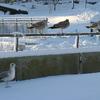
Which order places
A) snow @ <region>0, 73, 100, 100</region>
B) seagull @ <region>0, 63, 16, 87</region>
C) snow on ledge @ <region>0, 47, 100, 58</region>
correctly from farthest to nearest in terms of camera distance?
1. snow on ledge @ <region>0, 47, 100, 58</region>
2. seagull @ <region>0, 63, 16, 87</region>
3. snow @ <region>0, 73, 100, 100</region>

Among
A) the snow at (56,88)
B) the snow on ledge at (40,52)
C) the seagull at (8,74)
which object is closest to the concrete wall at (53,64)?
the snow on ledge at (40,52)

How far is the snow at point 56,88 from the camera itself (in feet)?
34.5

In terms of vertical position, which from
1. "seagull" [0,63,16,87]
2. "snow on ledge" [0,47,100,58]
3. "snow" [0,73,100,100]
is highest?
"snow on ledge" [0,47,100,58]

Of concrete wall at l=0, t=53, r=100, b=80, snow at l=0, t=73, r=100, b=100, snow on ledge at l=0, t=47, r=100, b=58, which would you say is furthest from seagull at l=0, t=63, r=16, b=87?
snow on ledge at l=0, t=47, r=100, b=58

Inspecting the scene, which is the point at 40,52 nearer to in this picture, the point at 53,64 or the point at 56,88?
the point at 53,64

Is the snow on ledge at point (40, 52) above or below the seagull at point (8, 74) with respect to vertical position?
above

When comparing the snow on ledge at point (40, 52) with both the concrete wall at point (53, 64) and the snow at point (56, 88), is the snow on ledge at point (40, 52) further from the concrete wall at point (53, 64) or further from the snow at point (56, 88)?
the snow at point (56, 88)

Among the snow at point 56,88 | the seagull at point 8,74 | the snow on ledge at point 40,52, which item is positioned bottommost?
the snow at point 56,88

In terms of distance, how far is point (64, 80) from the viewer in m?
12.0

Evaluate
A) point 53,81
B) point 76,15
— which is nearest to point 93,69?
point 53,81

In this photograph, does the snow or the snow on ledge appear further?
the snow on ledge

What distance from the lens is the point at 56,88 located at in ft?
37.0

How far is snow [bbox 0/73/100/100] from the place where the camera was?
10.5m

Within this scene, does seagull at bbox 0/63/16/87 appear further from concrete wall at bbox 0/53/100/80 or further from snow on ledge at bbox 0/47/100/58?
snow on ledge at bbox 0/47/100/58
